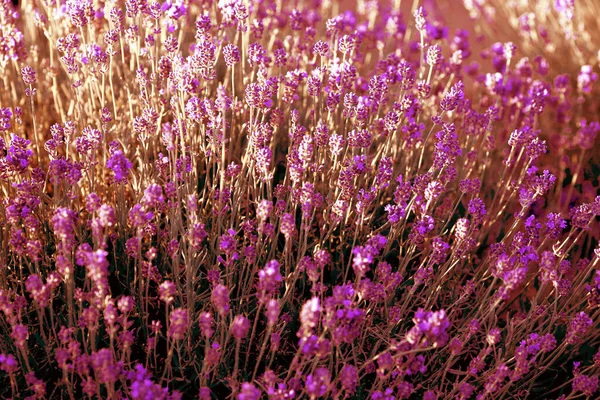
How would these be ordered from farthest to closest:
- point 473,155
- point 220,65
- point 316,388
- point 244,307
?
point 220,65 < point 473,155 < point 244,307 < point 316,388

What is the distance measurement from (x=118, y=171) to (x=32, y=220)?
31 cm

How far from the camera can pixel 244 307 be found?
2.23 metres

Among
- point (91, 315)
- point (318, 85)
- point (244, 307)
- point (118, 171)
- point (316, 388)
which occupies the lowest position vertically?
point (244, 307)

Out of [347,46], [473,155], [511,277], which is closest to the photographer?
[511,277]

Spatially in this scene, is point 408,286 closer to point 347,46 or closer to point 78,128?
point 347,46

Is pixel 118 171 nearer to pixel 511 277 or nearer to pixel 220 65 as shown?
pixel 511 277

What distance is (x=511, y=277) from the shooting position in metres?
1.64

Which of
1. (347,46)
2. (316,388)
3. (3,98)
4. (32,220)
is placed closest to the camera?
(316,388)

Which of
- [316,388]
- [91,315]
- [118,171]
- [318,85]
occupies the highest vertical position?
[318,85]

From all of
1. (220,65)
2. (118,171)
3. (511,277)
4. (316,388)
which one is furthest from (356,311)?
(220,65)

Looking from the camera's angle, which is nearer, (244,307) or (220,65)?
(244,307)

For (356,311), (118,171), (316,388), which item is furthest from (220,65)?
(316,388)

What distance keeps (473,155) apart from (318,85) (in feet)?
2.81

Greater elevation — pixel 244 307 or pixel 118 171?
pixel 118 171
